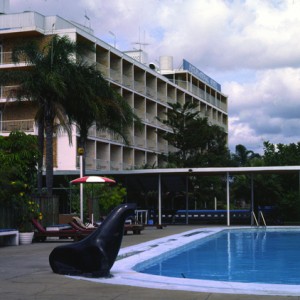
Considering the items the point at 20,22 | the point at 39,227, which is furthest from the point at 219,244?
the point at 20,22

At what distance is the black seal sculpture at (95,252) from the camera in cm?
970

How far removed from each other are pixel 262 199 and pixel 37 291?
32073mm

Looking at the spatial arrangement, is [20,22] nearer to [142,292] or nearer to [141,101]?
[141,101]

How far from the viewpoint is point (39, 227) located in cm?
1962

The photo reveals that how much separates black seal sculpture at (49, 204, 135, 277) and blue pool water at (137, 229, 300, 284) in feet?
8.04

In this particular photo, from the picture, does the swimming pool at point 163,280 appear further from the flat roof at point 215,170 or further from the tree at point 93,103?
the flat roof at point 215,170

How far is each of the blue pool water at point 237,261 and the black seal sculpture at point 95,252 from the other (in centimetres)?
245

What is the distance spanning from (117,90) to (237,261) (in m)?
34.5

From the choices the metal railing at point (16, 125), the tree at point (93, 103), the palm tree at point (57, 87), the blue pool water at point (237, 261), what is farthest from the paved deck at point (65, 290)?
the metal railing at point (16, 125)

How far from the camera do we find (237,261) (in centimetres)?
1534

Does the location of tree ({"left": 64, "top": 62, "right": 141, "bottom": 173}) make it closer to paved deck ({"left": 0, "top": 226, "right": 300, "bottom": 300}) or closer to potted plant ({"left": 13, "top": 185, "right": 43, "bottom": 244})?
potted plant ({"left": 13, "top": 185, "right": 43, "bottom": 244})

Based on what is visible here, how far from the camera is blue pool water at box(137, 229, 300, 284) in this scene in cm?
1248

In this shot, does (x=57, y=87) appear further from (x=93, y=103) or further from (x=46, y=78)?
(x=93, y=103)

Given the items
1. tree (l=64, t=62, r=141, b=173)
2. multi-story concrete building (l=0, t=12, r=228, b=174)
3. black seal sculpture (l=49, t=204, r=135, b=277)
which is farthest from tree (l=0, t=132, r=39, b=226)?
black seal sculpture (l=49, t=204, r=135, b=277)
